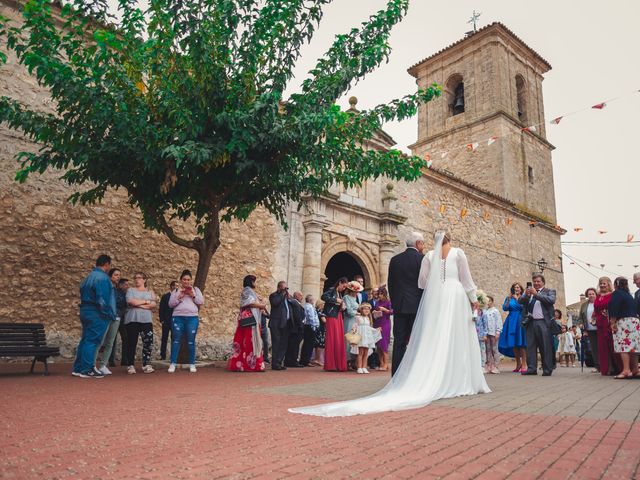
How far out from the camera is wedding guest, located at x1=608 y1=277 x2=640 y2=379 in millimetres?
7691

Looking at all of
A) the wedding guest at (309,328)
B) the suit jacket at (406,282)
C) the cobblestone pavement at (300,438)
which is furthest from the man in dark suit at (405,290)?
the wedding guest at (309,328)

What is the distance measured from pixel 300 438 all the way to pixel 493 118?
23461mm

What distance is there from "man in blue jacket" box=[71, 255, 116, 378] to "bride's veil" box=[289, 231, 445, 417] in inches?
166

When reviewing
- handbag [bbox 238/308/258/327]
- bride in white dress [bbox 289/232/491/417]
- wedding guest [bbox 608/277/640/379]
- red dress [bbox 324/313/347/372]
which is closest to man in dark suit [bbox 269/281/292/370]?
red dress [bbox 324/313/347/372]

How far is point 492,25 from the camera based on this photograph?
2420 cm

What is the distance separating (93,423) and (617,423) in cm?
369

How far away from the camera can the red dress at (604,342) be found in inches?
337

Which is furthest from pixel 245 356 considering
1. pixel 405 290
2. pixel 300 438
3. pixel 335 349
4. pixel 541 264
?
pixel 541 264

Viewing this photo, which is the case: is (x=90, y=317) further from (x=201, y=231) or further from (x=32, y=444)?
(x=32, y=444)

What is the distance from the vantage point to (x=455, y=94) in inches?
1069

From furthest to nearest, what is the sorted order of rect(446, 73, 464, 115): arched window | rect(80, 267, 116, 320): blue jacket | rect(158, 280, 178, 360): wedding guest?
rect(446, 73, 464, 115): arched window → rect(158, 280, 178, 360): wedding guest → rect(80, 267, 116, 320): blue jacket

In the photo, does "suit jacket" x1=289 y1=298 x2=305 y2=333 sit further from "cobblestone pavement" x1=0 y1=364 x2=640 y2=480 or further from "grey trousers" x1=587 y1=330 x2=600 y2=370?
"grey trousers" x1=587 y1=330 x2=600 y2=370

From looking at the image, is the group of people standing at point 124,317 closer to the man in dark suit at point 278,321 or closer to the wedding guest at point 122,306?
the wedding guest at point 122,306

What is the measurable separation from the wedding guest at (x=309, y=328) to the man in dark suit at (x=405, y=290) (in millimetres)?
4736
